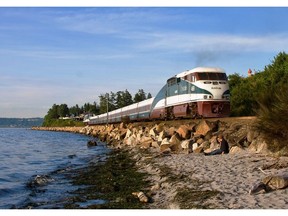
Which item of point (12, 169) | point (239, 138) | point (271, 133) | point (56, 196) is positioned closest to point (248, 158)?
point (271, 133)

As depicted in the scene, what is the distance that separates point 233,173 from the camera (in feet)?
47.4

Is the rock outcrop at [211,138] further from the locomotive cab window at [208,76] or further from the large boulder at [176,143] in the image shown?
the locomotive cab window at [208,76]

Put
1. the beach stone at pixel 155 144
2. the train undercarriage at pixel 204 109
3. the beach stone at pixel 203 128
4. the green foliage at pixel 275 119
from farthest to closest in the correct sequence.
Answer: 1. the train undercarriage at pixel 204 109
2. the beach stone at pixel 155 144
3. the beach stone at pixel 203 128
4. the green foliage at pixel 275 119

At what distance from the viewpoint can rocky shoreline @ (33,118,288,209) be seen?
10578 mm

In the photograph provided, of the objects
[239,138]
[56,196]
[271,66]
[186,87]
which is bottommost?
[56,196]

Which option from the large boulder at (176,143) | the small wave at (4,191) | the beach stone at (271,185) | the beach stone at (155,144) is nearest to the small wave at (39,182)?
the small wave at (4,191)

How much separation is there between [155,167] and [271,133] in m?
5.26

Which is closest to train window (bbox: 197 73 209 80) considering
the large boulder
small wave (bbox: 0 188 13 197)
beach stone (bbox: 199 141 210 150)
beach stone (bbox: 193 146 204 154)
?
the large boulder

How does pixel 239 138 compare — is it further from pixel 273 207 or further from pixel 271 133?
pixel 273 207

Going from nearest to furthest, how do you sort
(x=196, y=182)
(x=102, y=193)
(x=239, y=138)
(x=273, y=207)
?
(x=273, y=207), (x=196, y=182), (x=102, y=193), (x=239, y=138)

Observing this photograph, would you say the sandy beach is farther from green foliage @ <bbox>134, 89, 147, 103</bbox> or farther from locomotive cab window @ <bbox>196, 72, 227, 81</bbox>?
green foliage @ <bbox>134, 89, 147, 103</bbox>

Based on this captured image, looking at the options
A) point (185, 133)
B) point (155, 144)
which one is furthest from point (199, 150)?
point (155, 144)

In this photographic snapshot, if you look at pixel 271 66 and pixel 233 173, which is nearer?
pixel 233 173

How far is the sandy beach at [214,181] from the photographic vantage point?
10.2 meters
